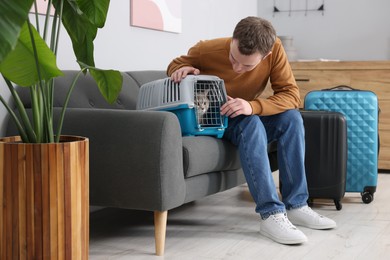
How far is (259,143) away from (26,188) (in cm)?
112

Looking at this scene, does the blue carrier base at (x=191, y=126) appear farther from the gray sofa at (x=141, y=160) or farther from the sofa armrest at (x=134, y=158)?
the sofa armrest at (x=134, y=158)

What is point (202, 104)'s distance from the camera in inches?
107

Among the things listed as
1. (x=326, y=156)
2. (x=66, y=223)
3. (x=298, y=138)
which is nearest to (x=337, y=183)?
(x=326, y=156)

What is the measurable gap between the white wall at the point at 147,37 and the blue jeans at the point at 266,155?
942 mm

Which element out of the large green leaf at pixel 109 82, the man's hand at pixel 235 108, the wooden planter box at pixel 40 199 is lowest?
the wooden planter box at pixel 40 199

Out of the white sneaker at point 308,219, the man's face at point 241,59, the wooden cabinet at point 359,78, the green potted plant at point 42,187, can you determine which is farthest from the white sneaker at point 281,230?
the wooden cabinet at point 359,78

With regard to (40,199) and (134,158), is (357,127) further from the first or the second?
(40,199)

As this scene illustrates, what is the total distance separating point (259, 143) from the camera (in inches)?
106

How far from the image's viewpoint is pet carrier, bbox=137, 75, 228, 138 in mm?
2641

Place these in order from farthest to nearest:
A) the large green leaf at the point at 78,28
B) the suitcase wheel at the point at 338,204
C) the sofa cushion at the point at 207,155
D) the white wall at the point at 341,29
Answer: the white wall at the point at 341,29
the suitcase wheel at the point at 338,204
the sofa cushion at the point at 207,155
the large green leaf at the point at 78,28

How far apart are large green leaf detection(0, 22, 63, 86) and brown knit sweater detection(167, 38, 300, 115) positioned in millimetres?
1187

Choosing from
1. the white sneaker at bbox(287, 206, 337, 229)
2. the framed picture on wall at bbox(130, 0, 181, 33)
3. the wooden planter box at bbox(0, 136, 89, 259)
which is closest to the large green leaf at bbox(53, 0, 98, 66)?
the wooden planter box at bbox(0, 136, 89, 259)

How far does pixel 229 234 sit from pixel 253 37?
832mm

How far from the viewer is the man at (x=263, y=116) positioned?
2.65m
